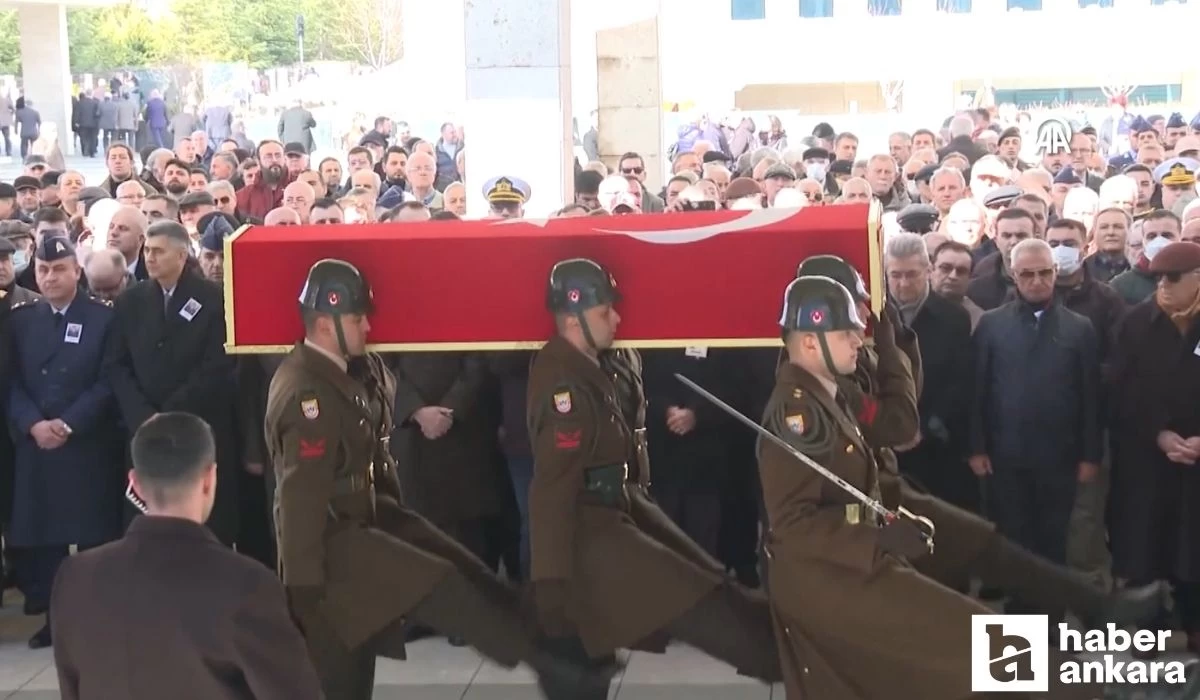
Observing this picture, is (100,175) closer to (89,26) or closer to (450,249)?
(450,249)

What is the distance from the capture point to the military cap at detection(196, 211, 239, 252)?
24.6 ft

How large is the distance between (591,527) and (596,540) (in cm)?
4

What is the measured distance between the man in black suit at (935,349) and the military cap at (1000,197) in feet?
8.75

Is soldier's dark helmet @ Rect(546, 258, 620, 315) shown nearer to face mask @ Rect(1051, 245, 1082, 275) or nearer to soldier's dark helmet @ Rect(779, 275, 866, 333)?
soldier's dark helmet @ Rect(779, 275, 866, 333)

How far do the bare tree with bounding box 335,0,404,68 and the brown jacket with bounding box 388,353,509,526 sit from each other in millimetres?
45162

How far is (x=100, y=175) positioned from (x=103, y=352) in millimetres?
18816

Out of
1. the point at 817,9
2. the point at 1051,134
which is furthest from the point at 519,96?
the point at 817,9

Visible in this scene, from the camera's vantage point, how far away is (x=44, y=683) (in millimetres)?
6223

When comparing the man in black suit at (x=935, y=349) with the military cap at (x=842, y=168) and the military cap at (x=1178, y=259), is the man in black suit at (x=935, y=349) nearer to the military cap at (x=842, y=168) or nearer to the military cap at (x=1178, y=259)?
the military cap at (x=1178, y=259)

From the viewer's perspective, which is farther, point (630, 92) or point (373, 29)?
point (373, 29)

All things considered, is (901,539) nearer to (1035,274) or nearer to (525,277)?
(525,277)

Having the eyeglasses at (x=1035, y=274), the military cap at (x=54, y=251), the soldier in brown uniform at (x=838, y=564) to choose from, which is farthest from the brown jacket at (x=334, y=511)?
the eyeglasses at (x=1035, y=274)

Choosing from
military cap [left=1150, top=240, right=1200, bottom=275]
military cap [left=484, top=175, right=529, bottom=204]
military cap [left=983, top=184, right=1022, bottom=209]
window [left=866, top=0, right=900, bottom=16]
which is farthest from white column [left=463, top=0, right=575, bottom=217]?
window [left=866, top=0, right=900, bottom=16]

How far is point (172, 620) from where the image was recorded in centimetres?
312
